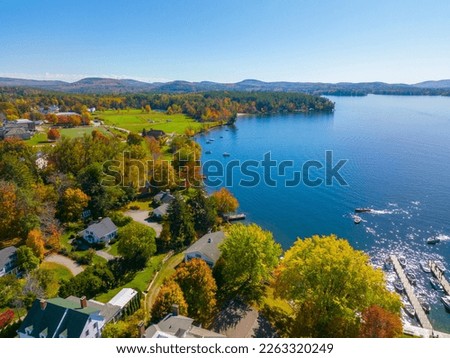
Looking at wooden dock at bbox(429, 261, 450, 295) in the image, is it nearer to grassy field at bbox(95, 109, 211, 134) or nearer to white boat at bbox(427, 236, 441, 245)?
white boat at bbox(427, 236, 441, 245)

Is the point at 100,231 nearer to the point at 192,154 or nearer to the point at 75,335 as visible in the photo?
the point at 75,335

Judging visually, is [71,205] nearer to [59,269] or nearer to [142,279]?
[59,269]

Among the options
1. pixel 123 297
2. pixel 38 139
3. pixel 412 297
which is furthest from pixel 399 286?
pixel 38 139

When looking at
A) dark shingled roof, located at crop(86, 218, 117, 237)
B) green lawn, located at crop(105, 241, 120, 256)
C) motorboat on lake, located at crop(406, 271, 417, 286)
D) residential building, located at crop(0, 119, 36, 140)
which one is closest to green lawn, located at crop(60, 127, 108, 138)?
residential building, located at crop(0, 119, 36, 140)

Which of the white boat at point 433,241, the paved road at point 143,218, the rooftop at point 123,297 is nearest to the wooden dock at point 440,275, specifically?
the white boat at point 433,241

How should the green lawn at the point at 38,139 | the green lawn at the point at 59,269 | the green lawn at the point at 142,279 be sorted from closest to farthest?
the green lawn at the point at 142,279, the green lawn at the point at 59,269, the green lawn at the point at 38,139

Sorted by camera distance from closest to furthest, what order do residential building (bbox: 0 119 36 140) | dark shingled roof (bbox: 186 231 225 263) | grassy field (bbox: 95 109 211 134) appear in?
1. dark shingled roof (bbox: 186 231 225 263)
2. residential building (bbox: 0 119 36 140)
3. grassy field (bbox: 95 109 211 134)

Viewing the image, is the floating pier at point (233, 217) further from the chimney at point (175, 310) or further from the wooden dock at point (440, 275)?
the chimney at point (175, 310)

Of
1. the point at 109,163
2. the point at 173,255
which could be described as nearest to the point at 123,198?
the point at 109,163
